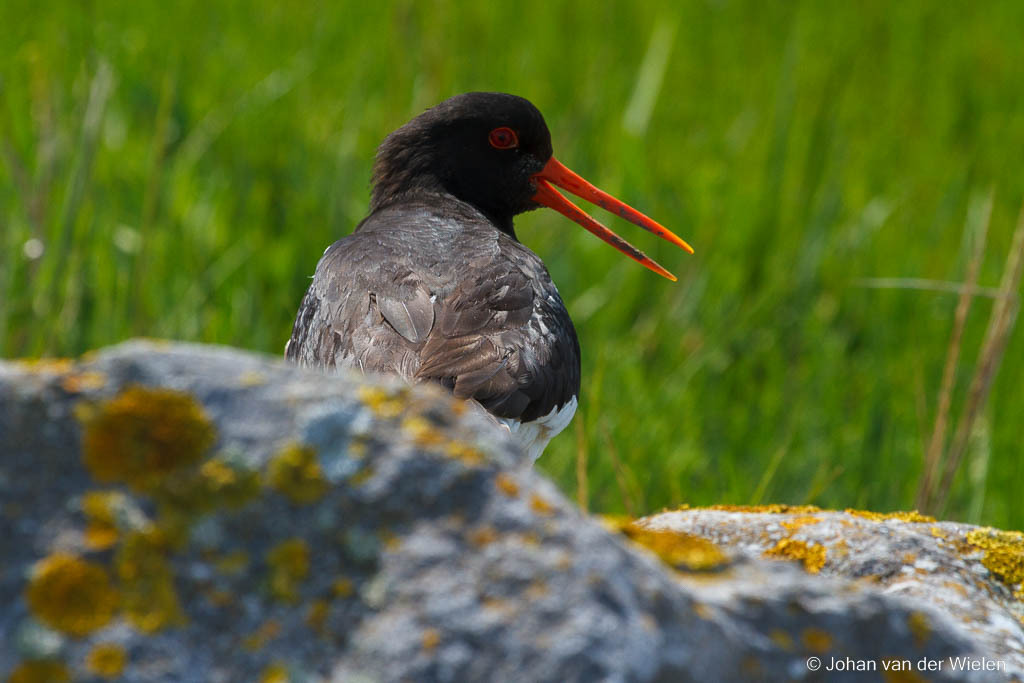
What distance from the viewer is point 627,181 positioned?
6793mm

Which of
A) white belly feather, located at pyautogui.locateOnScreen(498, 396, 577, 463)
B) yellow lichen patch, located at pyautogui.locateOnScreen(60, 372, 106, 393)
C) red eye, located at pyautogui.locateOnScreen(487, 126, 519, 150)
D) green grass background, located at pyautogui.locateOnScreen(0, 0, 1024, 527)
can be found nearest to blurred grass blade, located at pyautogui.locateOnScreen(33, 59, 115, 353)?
green grass background, located at pyautogui.locateOnScreen(0, 0, 1024, 527)

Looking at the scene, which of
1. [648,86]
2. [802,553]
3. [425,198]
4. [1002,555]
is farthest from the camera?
[648,86]

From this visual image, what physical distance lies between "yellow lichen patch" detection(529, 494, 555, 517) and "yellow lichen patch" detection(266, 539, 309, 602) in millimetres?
271

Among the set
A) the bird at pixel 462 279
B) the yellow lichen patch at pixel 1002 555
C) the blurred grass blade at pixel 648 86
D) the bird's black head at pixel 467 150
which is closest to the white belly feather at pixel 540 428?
the bird at pixel 462 279

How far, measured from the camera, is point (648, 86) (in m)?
7.78

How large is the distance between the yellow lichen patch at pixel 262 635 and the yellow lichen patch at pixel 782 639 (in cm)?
61

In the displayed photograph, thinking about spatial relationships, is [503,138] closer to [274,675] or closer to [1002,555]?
[1002,555]

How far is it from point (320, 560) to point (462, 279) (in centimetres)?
255

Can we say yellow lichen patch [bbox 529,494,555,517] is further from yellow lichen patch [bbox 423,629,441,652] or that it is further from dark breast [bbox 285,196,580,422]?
dark breast [bbox 285,196,580,422]

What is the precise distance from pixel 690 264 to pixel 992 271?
205 cm

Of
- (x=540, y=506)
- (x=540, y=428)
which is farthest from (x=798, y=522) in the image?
(x=540, y=428)

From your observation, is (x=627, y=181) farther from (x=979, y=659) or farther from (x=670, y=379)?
(x=979, y=659)

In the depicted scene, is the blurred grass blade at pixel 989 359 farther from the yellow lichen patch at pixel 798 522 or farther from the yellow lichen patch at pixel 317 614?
the yellow lichen patch at pixel 317 614

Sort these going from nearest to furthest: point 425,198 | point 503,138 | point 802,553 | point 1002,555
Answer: point 802,553, point 1002,555, point 425,198, point 503,138
